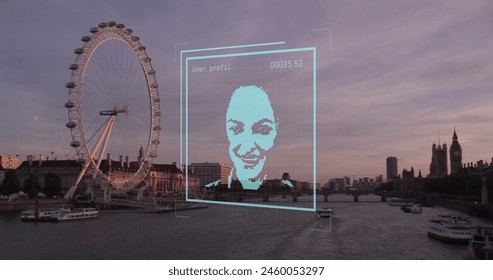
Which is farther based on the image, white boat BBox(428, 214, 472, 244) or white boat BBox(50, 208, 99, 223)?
white boat BBox(50, 208, 99, 223)

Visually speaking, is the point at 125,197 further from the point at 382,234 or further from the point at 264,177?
the point at 264,177

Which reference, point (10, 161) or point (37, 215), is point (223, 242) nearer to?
point (37, 215)

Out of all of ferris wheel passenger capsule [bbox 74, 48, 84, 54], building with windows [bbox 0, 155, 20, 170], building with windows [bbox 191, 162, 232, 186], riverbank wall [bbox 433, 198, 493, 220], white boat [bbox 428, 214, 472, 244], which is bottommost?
riverbank wall [bbox 433, 198, 493, 220]

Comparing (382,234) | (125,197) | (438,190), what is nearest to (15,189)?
(125,197)

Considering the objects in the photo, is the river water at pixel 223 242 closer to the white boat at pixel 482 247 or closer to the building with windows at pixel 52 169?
the white boat at pixel 482 247

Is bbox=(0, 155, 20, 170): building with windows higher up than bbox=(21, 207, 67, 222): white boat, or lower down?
higher up

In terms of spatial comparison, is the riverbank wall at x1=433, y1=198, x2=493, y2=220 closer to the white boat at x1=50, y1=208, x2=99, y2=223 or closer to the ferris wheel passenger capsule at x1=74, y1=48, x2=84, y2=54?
the white boat at x1=50, y1=208, x2=99, y2=223

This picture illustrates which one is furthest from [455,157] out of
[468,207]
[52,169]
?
[52,169]

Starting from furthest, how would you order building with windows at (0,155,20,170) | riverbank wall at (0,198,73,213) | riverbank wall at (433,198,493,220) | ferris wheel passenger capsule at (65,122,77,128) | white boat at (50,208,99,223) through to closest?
1. building with windows at (0,155,20,170)
2. riverbank wall at (433,198,493,220)
3. riverbank wall at (0,198,73,213)
4. white boat at (50,208,99,223)
5. ferris wheel passenger capsule at (65,122,77,128)

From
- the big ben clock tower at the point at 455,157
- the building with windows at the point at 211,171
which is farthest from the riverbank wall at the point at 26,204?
the big ben clock tower at the point at 455,157

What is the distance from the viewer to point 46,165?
2731 cm

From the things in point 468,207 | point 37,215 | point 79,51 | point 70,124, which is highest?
point 79,51

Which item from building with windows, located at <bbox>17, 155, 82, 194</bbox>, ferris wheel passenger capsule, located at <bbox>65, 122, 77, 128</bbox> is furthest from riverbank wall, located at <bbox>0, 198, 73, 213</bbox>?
building with windows, located at <bbox>17, 155, 82, 194</bbox>

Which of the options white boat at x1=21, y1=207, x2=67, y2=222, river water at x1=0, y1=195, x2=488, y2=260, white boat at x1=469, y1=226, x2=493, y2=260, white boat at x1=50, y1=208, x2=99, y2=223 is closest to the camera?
white boat at x1=469, y1=226, x2=493, y2=260
